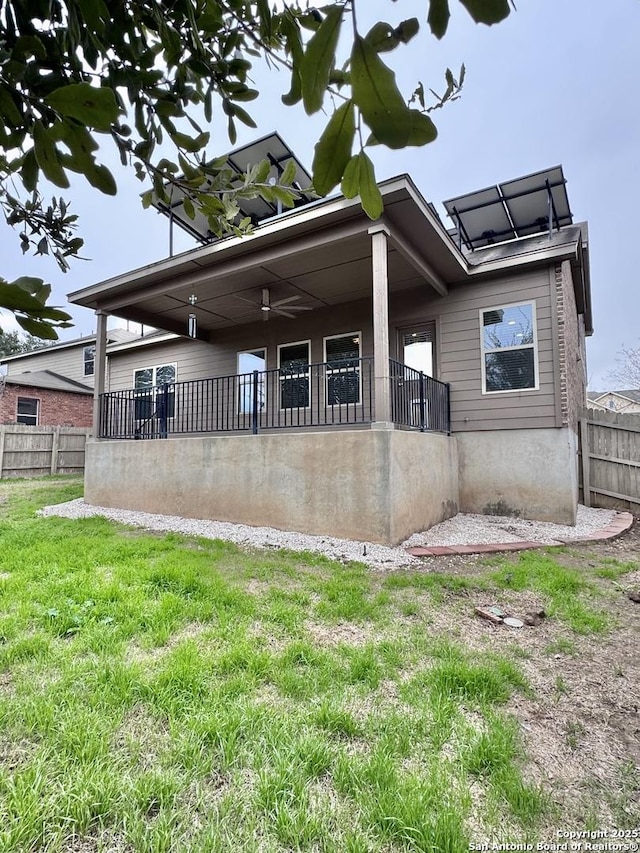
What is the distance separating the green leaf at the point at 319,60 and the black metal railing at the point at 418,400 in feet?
16.0

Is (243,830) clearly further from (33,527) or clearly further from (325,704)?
(33,527)

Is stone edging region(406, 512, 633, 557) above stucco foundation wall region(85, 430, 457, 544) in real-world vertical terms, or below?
below

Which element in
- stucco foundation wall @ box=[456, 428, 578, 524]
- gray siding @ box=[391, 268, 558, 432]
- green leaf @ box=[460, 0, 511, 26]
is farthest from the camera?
gray siding @ box=[391, 268, 558, 432]

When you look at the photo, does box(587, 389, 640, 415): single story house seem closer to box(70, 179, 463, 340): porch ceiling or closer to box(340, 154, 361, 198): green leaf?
box(70, 179, 463, 340): porch ceiling

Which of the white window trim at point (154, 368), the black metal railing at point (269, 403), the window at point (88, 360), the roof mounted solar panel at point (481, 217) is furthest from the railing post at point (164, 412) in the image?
the window at point (88, 360)

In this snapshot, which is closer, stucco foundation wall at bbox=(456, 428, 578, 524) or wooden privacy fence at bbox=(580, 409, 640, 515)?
stucco foundation wall at bbox=(456, 428, 578, 524)

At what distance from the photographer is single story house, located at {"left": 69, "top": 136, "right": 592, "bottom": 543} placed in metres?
5.26

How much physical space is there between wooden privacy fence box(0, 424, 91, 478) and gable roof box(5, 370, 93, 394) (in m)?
2.68

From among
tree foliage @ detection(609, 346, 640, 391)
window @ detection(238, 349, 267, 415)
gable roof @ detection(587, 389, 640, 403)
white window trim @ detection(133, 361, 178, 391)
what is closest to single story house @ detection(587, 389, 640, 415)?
gable roof @ detection(587, 389, 640, 403)

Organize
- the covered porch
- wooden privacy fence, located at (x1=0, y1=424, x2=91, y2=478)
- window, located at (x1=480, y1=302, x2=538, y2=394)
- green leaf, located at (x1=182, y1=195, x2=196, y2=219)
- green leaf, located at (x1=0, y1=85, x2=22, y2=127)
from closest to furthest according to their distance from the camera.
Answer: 1. green leaf, located at (x1=0, y1=85, x2=22, y2=127)
2. green leaf, located at (x1=182, y1=195, x2=196, y2=219)
3. the covered porch
4. window, located at (x1=480, y1=302, x2=538, y2=394)
5. wooden privacy fence, located at (x1=0, y1=424, x2=91, y2=478)

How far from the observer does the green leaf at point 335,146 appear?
0.65 m

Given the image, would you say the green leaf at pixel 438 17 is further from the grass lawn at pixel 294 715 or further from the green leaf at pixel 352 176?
the grass lawn at pixel 294 715

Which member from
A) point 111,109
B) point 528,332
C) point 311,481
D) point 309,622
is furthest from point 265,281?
point 111,109

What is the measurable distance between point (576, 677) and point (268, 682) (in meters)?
1.66
